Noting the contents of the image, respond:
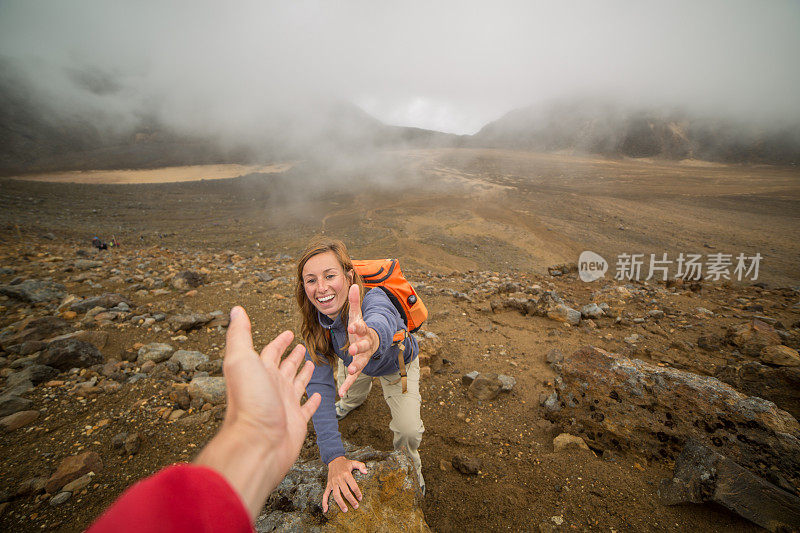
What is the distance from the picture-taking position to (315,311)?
230cm

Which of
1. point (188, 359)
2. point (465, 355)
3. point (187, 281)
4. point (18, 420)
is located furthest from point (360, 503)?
point (187, 281)

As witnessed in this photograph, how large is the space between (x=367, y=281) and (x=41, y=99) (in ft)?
157

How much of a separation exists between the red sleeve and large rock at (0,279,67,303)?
6.67 metres

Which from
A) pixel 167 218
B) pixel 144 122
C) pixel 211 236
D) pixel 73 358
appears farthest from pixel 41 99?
pixel 73 358

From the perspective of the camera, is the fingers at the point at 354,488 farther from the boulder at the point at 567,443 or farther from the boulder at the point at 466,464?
the boulder at the point at 567,443

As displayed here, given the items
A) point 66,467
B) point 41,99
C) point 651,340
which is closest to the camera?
point 66,467

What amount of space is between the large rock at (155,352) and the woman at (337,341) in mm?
2678

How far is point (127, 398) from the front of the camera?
3006 mm

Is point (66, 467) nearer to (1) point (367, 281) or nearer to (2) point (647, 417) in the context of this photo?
(1) point (367, 281)

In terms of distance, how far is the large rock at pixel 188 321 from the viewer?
14.4 feet

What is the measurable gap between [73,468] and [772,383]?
614cm


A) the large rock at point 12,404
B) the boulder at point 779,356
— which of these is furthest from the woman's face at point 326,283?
the boulder at point 779,356
